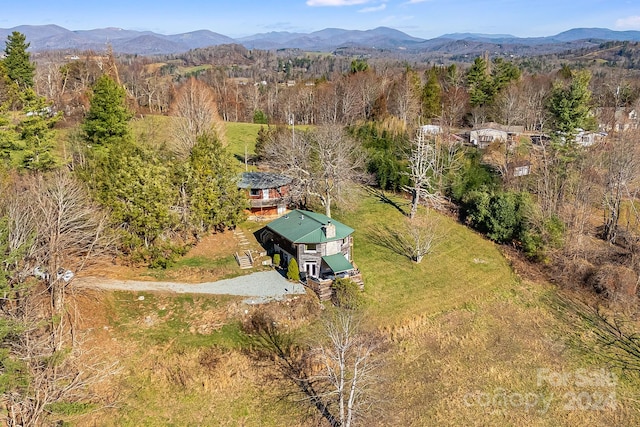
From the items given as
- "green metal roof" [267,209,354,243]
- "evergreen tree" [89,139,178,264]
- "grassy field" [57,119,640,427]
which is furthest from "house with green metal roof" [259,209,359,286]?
"evergreen tree" [89,139,178,264]

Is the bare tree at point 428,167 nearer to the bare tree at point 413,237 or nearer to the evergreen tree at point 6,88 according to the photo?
the bare tree at point 413,237

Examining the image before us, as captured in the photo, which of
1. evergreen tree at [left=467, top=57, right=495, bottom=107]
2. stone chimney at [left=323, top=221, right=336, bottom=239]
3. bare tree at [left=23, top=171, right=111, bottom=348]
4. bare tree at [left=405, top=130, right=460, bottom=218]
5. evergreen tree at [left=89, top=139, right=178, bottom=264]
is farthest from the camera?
evergreen tree at [left=467, top=57, right=495, bottom=107]

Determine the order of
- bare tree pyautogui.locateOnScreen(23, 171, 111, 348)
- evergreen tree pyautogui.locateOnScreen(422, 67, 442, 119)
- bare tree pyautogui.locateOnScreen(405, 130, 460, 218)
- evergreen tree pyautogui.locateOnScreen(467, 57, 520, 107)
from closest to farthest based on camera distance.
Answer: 1. bare tree pyautogui.locateOnScreen(23, 171, 111, 348)
2. bare tree pyautogui.locateOnScreen(405, 130, 460, 218)
3. evergreen tree pyautogui.locateOnScreen(422, 67, 442, 119)
4. evergreen tree pyautogui.locateOnScreen(467, 57, 520, 107)

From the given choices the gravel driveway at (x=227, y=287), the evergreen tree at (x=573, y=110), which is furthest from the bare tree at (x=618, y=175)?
the gravel driveway at (x=227, y=287)

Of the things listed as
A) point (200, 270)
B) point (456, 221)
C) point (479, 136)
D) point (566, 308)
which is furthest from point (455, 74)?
point (200, 270)

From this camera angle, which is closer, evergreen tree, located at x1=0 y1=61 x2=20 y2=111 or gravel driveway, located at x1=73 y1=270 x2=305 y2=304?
gravel driveway, located at x1=73 y1=270 x2=305 y2=304

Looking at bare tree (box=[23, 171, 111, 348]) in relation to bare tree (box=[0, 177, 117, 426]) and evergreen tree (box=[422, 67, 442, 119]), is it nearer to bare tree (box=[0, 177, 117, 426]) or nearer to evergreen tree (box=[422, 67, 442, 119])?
bare tree (box=[0, 177, 117, 426])

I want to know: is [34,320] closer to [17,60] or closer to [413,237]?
[413,237]
